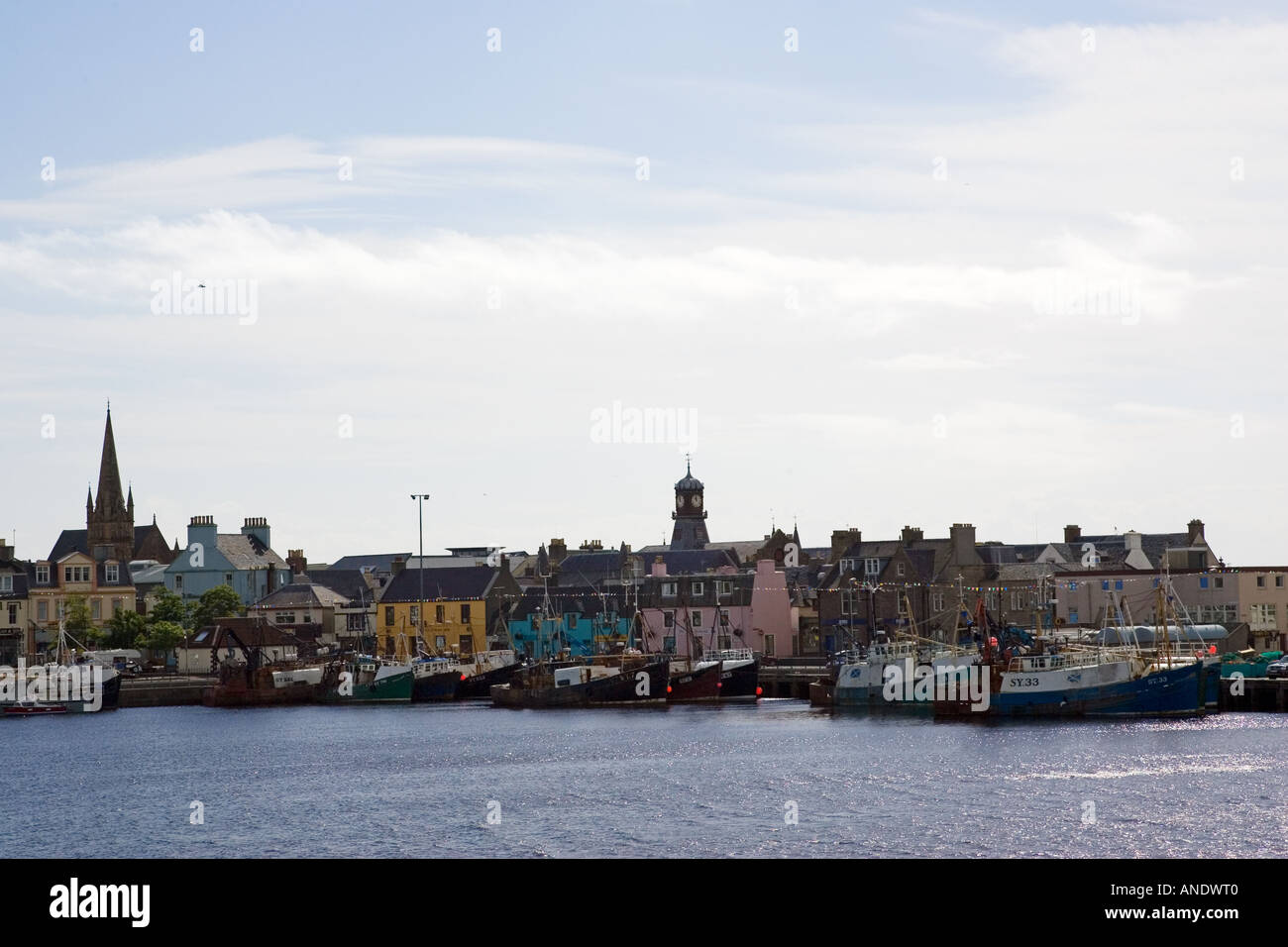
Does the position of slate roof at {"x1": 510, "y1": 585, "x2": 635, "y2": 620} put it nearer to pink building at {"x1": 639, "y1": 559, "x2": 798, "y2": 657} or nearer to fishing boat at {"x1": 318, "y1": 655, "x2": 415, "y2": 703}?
pink building at {"x1": 639, "y1": 559, "x2": 798, "y2": 657}

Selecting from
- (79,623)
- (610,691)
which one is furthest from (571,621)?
(79,623)

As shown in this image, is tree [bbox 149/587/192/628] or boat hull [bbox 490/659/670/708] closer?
boat hull [bbox 490/659/670/708]

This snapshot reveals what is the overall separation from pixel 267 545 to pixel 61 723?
59677 millimetres

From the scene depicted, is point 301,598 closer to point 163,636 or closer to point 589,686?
point 163,636

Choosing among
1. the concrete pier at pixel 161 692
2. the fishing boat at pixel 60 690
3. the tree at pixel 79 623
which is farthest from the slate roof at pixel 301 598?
the fishing boat at pixel 60 690

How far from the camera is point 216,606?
156 m

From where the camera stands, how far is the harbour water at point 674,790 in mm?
50594

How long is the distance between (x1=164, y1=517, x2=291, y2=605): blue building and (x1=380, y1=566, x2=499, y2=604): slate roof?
54.6ft

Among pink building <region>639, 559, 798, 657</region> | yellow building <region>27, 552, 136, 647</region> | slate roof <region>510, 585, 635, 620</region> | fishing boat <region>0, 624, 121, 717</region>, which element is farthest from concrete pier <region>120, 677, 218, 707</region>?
pink building <region>639, 559, 798, 657</region>

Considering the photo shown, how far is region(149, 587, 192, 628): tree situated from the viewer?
508ft

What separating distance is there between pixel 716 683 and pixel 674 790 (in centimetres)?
6022

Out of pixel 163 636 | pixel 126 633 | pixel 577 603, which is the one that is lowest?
pixel 163 636
